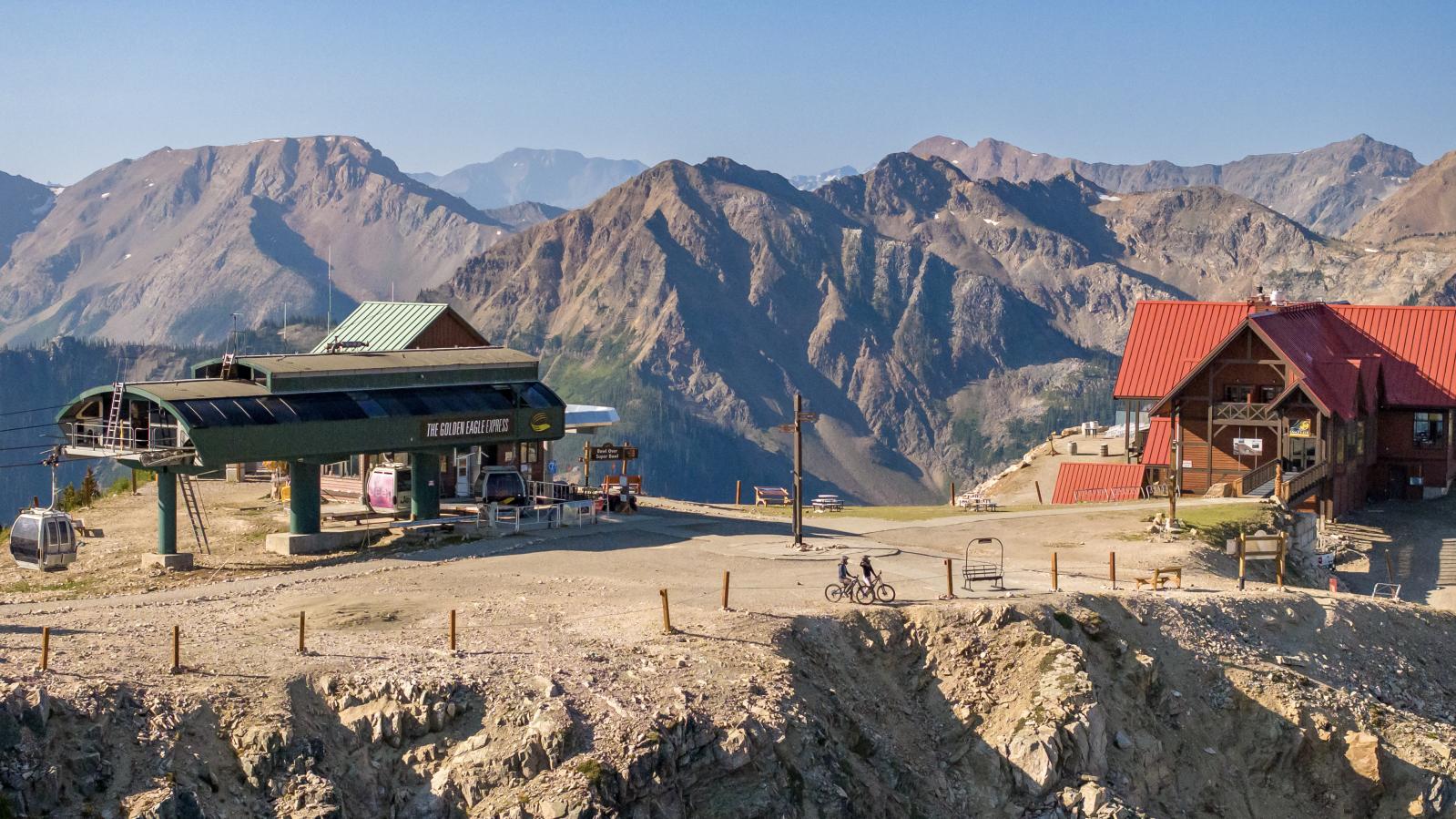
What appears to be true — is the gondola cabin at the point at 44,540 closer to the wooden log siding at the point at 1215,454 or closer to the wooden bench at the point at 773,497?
the wooden bench at the point at 773,497

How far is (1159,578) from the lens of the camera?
188 feet

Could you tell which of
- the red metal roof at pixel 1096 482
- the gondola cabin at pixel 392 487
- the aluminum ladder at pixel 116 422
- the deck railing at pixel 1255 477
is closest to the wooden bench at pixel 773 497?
the red metal roof at pixel 1096 482

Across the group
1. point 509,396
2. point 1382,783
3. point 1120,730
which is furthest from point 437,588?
point 1382,783

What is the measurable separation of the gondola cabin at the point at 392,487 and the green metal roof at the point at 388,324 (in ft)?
23.6

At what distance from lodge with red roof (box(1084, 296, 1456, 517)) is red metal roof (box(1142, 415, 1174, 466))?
0.08 meters

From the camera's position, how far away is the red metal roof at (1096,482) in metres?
92.7

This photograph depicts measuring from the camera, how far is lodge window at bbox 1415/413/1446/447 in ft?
310

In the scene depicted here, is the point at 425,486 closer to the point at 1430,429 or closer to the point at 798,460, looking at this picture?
the point at 798,460

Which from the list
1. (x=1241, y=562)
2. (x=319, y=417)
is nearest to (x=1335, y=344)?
(x=1241, y=562)

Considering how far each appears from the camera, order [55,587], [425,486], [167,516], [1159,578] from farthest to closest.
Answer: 1. [425,486]
2. [167,516]
3. [1159,578]
4. [55,587]

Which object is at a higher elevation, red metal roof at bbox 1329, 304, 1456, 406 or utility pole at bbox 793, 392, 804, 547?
red metal roof at bbox 1329, 304, 1456, 406

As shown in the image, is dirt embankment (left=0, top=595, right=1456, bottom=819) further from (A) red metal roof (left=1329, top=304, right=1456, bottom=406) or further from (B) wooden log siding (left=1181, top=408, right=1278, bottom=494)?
(A) red metal roof (left=1329, top=304, right=1456, bottom=406)

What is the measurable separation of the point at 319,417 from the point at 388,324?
1811 centimetres

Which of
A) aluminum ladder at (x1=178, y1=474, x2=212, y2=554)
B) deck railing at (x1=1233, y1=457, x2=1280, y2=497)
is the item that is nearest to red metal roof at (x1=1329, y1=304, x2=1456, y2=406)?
deck railing at (x1=1233, y1=457, x2=1280, y2=497)
